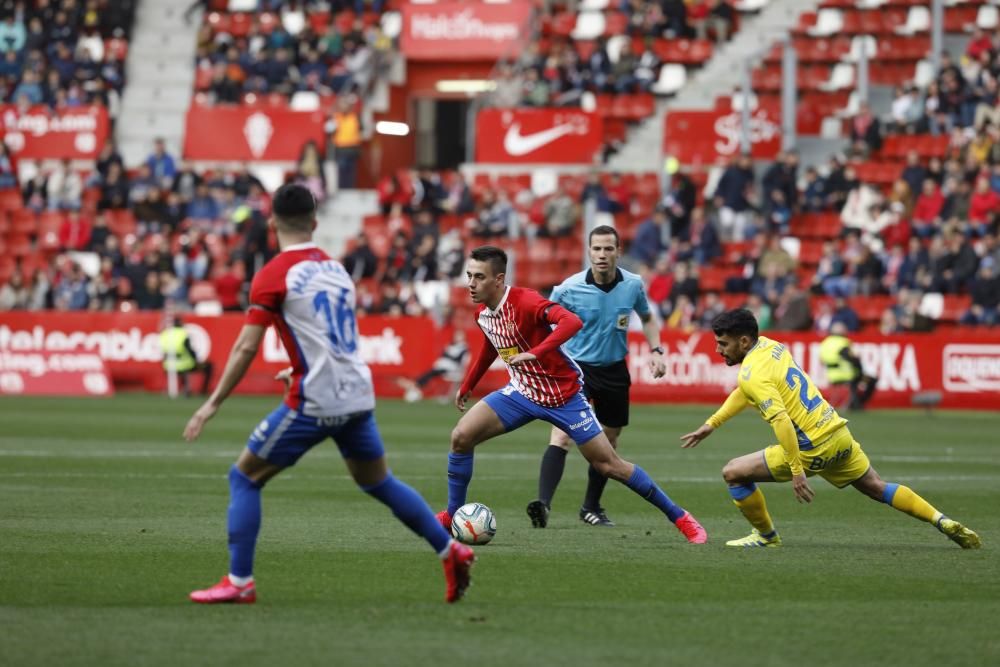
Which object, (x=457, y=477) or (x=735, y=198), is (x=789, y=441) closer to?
(x=457, y=477)

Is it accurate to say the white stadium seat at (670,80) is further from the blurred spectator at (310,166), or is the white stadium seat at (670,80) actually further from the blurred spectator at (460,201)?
the blurred spectator at (310,166)

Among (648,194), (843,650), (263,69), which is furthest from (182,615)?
(263,69)

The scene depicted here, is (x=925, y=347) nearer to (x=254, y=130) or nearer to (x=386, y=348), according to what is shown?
(x=386, y=348)

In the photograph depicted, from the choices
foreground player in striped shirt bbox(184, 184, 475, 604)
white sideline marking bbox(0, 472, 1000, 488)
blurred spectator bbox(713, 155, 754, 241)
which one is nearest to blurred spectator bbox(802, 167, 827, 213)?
blurred spectator bbox(713, 155, 754, 241)

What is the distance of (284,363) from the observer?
3136 cm

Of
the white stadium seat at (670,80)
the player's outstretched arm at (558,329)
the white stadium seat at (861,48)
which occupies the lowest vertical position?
the player's outstretched arm at (558,329)

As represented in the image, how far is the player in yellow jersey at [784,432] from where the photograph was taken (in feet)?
34.9

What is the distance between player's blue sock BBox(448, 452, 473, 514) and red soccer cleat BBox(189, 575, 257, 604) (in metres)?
3.22

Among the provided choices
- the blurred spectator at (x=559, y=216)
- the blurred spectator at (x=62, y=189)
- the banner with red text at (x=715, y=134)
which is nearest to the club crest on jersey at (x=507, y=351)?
the blurred spectator at (x=559, y=216)

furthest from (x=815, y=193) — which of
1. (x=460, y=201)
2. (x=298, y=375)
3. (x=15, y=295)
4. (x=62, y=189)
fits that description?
(x=298, y=375)

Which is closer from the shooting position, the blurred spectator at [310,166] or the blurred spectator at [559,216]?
the blurred spectator at [559,216]

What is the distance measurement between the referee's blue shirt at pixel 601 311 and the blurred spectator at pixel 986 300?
1737 cm

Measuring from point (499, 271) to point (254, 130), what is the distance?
29322mm

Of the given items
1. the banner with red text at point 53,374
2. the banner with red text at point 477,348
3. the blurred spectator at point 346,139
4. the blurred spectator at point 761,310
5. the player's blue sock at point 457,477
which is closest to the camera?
the player's blue sock at point 457,477
